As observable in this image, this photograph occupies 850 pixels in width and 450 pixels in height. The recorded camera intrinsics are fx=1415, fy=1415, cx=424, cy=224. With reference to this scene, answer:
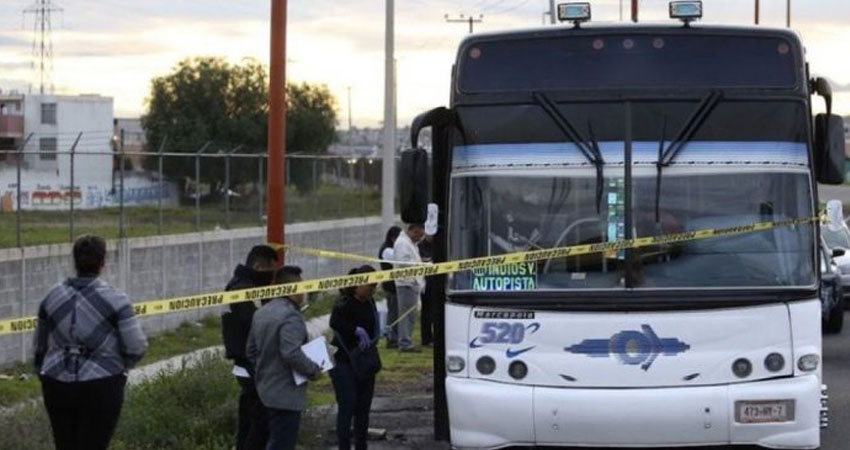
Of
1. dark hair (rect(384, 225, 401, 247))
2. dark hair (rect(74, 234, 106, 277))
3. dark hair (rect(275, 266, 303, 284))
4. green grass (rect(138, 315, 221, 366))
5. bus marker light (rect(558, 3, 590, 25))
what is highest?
bus marker light (rect(558, 3, 590, 25))

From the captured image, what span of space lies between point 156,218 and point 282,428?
15.0 m

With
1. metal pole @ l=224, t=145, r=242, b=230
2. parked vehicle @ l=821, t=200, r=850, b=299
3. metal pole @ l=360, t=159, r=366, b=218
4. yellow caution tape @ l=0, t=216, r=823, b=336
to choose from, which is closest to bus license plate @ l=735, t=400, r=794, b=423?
yellow caution tape @ l=0, t=216, r=823, b=336

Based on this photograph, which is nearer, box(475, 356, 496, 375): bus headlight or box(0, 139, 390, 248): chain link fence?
box(475, 356, 496, 375): bus headlight

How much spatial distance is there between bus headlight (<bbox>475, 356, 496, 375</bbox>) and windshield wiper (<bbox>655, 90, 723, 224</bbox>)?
4.54 feet

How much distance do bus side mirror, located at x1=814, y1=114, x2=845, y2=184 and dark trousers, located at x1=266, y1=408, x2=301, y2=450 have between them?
3.77m

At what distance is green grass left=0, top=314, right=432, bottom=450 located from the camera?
9663 millimetres

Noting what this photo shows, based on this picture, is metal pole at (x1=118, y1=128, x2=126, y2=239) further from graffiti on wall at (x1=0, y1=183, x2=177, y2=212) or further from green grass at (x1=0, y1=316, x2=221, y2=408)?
green grass at (x1=0, y1=316, x2=221, y2=408)

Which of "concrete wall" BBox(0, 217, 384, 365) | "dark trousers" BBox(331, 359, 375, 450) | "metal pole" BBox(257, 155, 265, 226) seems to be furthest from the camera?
"metal pole" BBox(257, 155, 265, 226)

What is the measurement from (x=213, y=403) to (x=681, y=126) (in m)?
4.49

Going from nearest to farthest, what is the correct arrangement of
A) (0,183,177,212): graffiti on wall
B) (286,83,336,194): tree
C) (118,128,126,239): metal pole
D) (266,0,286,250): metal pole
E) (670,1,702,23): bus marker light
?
(670,1,702,23): bus marker light < (266,0,286,250): metal pole < (118,128,126,239): metal pole < (0,183,177,212): graffiti on wall < (286,83,336,194): tree

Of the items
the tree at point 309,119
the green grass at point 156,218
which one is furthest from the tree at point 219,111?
the green grass at point 156,218

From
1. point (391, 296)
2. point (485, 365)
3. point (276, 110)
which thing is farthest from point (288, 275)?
point (391, 296)

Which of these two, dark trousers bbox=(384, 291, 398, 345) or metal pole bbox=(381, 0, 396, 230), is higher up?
metal pole bbox=(381, 0, 396, 230)

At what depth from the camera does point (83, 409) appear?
301 inches
